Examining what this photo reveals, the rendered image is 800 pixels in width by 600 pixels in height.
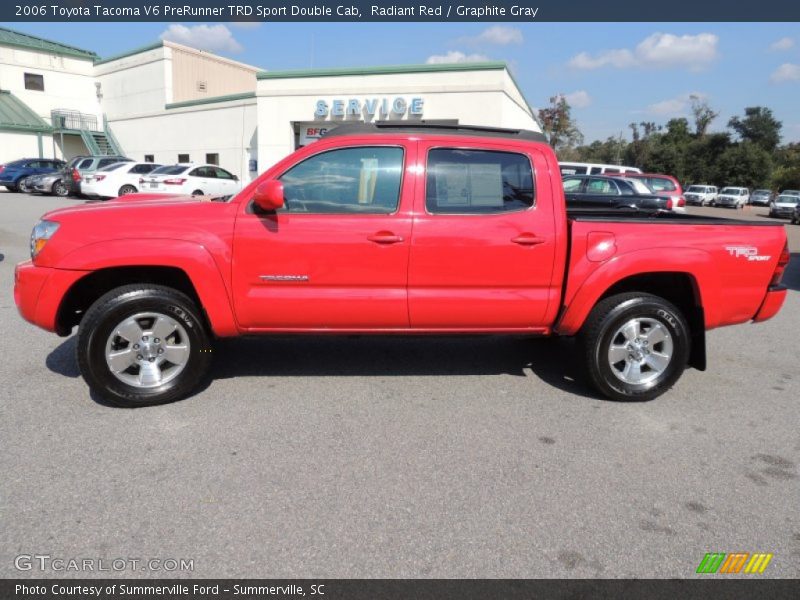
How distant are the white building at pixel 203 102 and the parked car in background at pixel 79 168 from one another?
6.54 meters

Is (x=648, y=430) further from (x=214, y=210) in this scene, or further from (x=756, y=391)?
(x=214, y=210)

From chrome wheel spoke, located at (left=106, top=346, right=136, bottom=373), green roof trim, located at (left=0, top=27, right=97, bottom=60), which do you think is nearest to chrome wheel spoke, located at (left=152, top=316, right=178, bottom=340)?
chrome wheel spoke, located at (left=106, top=346, right=136, bottom=373)

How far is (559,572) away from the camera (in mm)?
2479

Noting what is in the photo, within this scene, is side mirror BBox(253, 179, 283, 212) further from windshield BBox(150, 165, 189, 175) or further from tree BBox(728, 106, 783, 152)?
tree BBox(728, 106, 783, 152)

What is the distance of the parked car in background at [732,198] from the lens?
1649 inches

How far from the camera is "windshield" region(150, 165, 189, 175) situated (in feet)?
62.6

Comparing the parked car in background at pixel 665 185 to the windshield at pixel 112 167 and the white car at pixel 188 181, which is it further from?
the windshield at pixel 112 167

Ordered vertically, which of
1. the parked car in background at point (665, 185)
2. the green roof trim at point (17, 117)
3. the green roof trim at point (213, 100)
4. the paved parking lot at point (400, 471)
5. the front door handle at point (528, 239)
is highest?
the green roof trim at point (213, 100)

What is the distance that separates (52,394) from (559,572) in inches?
143

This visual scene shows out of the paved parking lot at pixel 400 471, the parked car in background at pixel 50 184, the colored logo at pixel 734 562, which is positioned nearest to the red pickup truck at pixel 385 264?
the paved parking lot at pixel 400 471

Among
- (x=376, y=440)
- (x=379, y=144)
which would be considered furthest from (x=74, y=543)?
(x=379, y=144)

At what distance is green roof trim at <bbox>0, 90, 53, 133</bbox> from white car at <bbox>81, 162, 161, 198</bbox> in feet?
68.4

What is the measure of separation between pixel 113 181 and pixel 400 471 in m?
20.3

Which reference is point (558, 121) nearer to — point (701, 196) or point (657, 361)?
point (701, 196)
